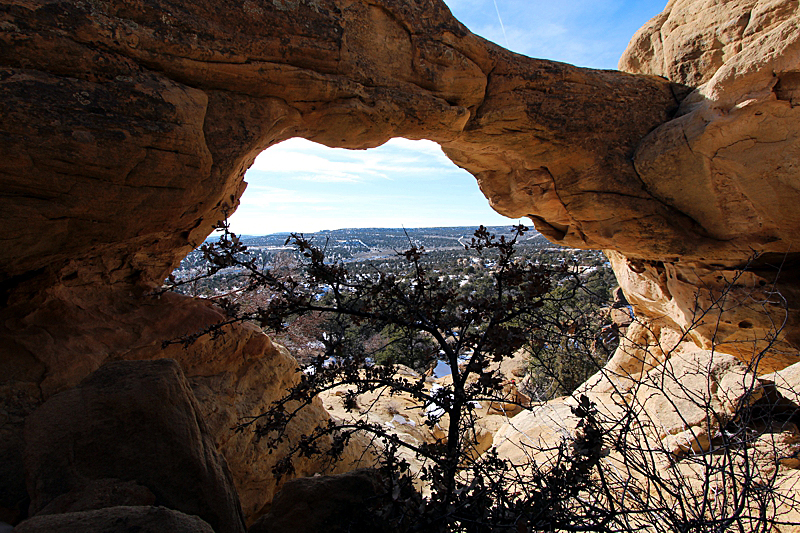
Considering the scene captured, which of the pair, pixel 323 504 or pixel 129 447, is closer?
pixel 129 447

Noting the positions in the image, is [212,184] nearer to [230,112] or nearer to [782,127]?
[230,112]

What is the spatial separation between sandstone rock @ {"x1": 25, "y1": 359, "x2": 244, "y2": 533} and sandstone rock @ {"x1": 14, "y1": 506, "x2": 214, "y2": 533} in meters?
0.43

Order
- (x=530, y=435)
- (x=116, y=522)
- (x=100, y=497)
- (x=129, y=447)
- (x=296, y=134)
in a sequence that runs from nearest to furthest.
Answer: (x=116, y=522)
(x=100, y=497)
(x=129, y=447)
(x=296, y=134)
(x=530, y=435)

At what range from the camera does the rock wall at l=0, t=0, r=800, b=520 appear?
3.16 meters

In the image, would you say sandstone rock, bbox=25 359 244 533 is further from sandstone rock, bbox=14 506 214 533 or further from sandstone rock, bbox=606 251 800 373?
sandstone rock, bbox=606 251 800 373

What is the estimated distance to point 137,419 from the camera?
8.76 ft

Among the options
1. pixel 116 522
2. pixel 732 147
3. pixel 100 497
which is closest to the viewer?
pixel 116 522

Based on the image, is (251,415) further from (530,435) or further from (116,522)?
(530,435)

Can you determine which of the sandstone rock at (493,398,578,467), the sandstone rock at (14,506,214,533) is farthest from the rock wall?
the sandstone rock at (493,398,578,467)

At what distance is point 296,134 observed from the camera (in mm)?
5168

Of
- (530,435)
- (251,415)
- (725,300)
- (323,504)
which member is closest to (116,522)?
(323,504)

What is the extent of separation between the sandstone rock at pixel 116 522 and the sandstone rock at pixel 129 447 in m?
0.43

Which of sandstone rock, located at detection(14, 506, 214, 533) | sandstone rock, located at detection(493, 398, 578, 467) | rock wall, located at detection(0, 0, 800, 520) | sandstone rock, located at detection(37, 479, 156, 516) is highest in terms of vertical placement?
rock wall, located at detection(0, 0, 800, 520)

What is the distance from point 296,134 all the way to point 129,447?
3876 millimetres
